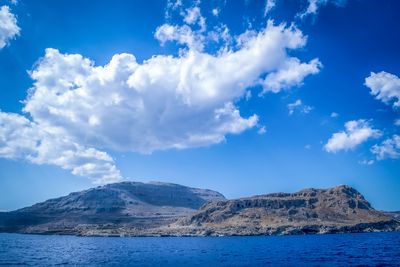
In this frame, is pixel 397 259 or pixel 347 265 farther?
pixel 397 259

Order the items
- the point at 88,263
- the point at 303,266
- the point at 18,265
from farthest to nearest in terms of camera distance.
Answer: the point at 88,263 → the point at 18,265 → the point at 303,266

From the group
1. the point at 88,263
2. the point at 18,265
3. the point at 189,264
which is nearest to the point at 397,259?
the point at 189,264

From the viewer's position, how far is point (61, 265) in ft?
221

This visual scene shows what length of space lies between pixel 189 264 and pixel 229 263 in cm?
790

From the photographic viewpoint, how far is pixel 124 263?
71375mm

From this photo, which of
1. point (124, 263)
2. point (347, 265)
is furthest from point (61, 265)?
point (347, 265)

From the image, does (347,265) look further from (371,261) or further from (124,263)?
(124,263)

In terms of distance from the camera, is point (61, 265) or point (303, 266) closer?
point (303, 266)

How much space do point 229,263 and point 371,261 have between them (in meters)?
27.8

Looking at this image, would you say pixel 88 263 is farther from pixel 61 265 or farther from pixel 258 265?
pixel 258 265

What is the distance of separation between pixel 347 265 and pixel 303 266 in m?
8.08

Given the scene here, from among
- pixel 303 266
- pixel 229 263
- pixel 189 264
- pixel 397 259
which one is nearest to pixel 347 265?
pixel 303 266

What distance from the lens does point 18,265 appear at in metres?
66.6

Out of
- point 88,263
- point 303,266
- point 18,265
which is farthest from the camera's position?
Answer: point 88,263
